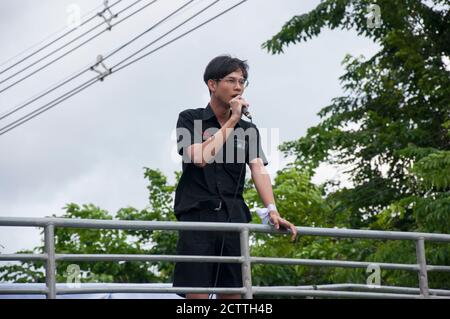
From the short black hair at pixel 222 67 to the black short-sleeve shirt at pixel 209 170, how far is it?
0.61 feet

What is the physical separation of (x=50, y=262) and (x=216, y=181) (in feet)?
3.54

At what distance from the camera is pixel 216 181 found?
7590 millimetres

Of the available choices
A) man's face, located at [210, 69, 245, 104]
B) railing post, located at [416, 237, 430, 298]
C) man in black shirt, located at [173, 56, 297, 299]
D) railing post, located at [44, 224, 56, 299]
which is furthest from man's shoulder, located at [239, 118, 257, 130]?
railing post, located at [416, 237, 430, 298]

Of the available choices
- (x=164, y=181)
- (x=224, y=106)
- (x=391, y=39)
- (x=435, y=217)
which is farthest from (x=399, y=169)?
(x=224, y=106)

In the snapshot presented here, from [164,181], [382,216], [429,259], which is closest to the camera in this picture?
[429,259]

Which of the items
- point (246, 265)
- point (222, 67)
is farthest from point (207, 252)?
point (222, 67)

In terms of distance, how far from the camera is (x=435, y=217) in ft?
53.1

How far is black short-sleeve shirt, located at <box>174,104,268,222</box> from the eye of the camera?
24.9 feet

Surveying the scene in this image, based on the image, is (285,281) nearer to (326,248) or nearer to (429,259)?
(326,248)

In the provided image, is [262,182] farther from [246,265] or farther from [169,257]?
[169,257]

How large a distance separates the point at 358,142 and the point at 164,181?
7.51 metres

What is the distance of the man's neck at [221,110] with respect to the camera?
771cm

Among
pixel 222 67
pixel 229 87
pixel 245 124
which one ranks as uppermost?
pixel 222 67

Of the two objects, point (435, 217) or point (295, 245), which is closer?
point (435, 217)
